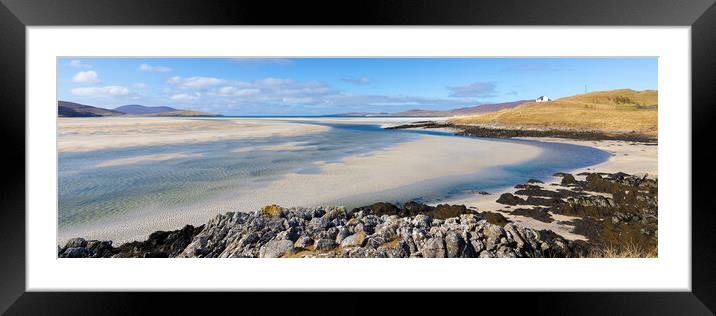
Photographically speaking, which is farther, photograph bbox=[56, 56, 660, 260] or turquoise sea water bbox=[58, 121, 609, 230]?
turquoise sea water bbox=[58, 121, 609, 230]

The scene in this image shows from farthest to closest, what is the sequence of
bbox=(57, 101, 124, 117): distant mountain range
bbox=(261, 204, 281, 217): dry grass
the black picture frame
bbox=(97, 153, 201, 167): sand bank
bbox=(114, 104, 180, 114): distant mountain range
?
1. bbox=(114, 104, 180, 114): distant mountain range
2. bbox=(97, 153, 201, 167): sand bank
3. bbox=(57, 101, 124, 117): distant mountain range
4. bbox=(261, 204, 281, 217): dry grass
5. the black picture frame

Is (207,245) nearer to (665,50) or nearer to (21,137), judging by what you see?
(21,137)

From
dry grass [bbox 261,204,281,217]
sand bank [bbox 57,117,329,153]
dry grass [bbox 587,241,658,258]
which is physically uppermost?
sand bank [bbox 57,117,329,153]

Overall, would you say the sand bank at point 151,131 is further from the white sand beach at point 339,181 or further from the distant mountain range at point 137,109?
the white sand beach at point 339,181

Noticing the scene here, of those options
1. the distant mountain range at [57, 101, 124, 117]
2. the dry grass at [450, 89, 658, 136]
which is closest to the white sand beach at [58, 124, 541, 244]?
the dry grass at [450, 89, 658, 136]

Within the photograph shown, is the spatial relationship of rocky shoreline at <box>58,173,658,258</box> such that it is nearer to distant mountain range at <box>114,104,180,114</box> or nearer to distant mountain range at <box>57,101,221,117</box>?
distant mountain range at <box>57,101,221,117</box>

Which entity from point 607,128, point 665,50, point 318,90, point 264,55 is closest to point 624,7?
point 665,50

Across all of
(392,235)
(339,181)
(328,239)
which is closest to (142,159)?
(339,181)

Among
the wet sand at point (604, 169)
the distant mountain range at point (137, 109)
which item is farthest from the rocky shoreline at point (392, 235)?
the distant mountain range at point (137, 109)
